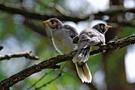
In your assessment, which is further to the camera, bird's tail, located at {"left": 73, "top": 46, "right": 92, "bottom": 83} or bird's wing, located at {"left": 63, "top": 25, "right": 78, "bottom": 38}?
bird's wing, located at {"left": 63, "top": 25, "right": 78, "bottom": 38}

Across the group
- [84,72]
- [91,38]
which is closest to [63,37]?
[84,72]

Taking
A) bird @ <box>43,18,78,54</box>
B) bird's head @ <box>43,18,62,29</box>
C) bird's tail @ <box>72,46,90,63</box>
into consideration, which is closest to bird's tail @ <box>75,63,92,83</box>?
bird @ <box>43,18,78,54</box>

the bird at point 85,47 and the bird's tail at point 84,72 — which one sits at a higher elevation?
the bird at point 85,47

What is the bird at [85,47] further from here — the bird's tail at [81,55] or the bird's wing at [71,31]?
the bird's wing at [71,31]

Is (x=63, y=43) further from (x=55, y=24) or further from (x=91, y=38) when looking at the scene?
(x=91, y=38)

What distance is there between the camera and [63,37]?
3193mm

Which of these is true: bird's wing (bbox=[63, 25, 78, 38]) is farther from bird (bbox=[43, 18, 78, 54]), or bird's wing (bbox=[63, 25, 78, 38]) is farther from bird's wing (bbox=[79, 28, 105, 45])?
bird's wing (bbox=[79, 28, 105, 45])

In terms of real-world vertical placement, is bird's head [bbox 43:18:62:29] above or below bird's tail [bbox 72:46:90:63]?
below

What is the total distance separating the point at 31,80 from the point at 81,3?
156 cm

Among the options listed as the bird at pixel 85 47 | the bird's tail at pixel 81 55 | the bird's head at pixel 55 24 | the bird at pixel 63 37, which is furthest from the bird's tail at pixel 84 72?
the bird's head at pixel 55 24

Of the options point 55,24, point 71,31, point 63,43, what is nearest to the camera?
point 63,43

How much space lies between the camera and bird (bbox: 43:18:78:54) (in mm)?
3068

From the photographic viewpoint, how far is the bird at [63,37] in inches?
121

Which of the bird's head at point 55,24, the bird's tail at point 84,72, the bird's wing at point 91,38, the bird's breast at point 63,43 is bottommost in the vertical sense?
the bird's tail at point 84,72
